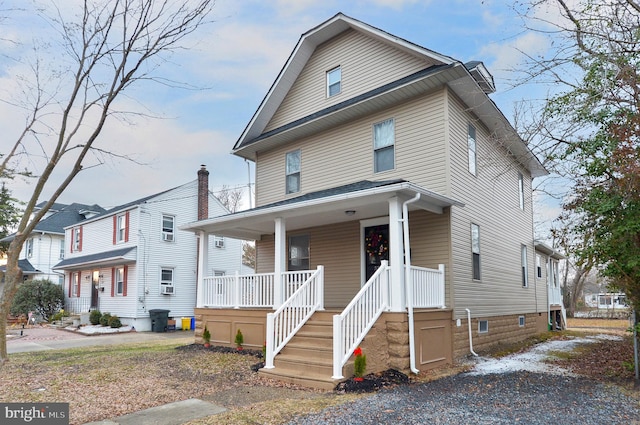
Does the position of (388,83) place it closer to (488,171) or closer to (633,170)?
(488,171)

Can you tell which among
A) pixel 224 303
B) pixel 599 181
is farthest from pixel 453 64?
pixel 224 303

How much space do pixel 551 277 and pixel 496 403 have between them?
14.4 meters

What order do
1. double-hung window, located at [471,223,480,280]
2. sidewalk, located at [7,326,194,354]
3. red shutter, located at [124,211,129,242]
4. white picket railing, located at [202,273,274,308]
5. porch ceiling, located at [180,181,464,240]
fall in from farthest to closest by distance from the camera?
red shutter, located at [124,211,129,242], sidewalk, located at [7,326,194,354], double-hung window, located at [471,223,480,280], white picket railing, located at [202,273,274,308], porch ceiling, located at [180,181,464,240]

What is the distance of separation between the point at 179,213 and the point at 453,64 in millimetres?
16389

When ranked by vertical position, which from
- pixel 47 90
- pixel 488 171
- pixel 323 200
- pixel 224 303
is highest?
pixel 47 90

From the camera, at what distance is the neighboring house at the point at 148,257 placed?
2089cm

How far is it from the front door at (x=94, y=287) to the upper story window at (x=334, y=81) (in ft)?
55.6

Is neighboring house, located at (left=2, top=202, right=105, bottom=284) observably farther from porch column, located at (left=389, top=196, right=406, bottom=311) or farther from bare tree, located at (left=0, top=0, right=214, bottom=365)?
porch column, located at (left=389, top=196, right=406, bottom=311)

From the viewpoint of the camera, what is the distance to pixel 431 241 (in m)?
10.2

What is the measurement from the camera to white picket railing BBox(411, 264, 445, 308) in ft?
28.6

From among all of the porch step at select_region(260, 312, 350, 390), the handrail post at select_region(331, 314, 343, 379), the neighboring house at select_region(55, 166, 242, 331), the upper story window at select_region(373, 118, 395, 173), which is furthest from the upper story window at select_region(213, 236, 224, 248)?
the handrail post at select_region(331, 314, 343, 379)

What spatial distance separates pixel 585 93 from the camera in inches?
313

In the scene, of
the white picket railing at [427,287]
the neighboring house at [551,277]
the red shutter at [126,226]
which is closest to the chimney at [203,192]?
the red shutter at [126,226]

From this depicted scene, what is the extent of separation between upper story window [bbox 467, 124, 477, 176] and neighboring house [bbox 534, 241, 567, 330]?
6341 millimetres
